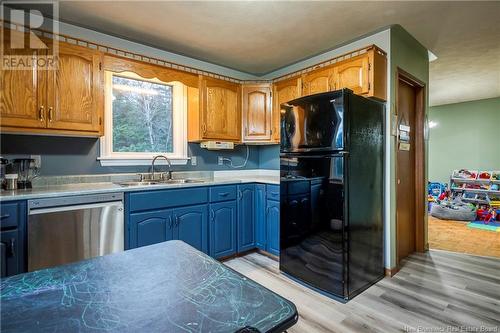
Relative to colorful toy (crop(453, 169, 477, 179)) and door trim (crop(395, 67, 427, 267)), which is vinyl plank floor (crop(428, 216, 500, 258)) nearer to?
door trim (crop(395, 67, 427, 267))

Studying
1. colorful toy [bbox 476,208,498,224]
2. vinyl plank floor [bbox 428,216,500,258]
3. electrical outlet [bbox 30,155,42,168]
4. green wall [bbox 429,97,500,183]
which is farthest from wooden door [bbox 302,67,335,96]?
green wall [bbox 429,97,500,183]

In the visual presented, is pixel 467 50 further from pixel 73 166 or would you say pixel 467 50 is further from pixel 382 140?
pixel 73 166

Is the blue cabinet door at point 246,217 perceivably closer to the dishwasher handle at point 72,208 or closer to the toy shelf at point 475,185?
the dishwasher handle at point 72,208

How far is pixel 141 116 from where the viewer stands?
3012 millimetres

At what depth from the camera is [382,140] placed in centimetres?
256

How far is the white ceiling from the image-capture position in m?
2.19

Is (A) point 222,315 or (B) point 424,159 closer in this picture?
(A) point 222,315

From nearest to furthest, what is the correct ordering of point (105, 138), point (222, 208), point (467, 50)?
1. point (105, 138)
2. point (222, 208)
3. point (467, 50)

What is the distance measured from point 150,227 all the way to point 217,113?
5.14 ft

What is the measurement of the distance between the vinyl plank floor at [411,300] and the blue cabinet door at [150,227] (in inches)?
35.0

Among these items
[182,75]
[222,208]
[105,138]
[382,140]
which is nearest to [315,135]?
[382,140]

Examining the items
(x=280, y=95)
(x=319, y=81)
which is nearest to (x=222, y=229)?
(x=280, y=95)

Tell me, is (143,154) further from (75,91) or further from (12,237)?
(12,237)

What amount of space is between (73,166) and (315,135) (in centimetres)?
229
